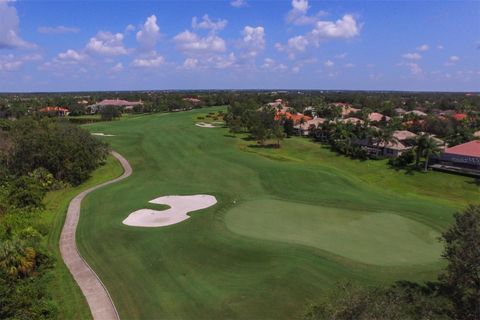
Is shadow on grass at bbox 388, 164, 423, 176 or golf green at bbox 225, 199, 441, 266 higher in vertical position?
golf green at bbox 225, 199, 441, 266

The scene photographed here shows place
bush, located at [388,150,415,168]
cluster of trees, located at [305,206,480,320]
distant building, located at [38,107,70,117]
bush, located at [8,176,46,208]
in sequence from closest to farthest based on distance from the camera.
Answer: cluster of trees, located at [305,206,480,320] → bush, located at [8,176,46,208] → bush, located at [388,150,415,168] → distant building, located at [38,107,70,117]

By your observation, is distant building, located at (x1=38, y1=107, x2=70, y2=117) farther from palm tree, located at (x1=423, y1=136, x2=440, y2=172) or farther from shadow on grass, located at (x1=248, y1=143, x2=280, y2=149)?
palm tree, located at (x1=423, y1=136, x2=440, y2=172)

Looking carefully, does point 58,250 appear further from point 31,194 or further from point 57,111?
point 57,111

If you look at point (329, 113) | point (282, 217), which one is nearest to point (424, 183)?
point (282, 217)

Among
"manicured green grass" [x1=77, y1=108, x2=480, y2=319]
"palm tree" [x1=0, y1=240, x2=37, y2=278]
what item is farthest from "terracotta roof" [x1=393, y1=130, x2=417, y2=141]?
"palm tree" [x1=0, y1=240, x2=37, y2=278]

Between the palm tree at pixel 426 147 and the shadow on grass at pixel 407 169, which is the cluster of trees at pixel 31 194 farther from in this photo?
A: the palm tree at pixel 426 147

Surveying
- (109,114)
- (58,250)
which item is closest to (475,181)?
(58,250)

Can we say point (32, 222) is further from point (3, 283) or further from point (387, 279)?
point (387, 279)
